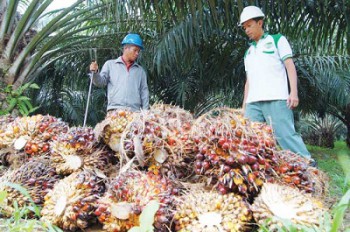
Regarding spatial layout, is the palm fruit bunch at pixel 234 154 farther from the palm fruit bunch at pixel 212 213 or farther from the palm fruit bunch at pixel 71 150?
the palm fruit bunch at pixel 71 150

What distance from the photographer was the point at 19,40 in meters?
4.03

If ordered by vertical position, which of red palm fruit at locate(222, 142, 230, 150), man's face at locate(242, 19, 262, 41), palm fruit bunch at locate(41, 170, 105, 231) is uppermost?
man's face at locate(242, 19, 262, 41)

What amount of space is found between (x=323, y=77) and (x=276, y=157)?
4.92 metres

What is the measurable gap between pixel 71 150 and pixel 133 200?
52 cm

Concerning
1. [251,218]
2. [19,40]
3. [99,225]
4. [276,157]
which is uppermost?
[19,40]

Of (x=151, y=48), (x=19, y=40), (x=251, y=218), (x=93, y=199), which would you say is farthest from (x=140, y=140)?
(x=151, y=48)

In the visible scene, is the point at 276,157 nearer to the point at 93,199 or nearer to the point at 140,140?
the point at 140,140

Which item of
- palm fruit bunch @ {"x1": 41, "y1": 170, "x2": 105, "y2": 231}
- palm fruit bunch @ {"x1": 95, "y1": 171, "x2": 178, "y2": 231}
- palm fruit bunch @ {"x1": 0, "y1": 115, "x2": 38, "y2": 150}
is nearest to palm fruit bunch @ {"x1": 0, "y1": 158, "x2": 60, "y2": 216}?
palm fruit bunch @ {"x1": 41, "y1": 170, "x2": 105, "y2": 231}

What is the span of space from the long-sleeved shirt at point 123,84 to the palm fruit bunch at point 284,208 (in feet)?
6.25

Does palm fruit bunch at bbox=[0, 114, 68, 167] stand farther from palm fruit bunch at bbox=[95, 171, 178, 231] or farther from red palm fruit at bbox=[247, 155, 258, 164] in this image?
red palm fruit at bbox=[247, 155, 258, 164]

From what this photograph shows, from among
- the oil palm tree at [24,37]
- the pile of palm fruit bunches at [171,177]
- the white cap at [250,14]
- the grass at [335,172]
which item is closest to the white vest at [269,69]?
the white cap at [250,14]

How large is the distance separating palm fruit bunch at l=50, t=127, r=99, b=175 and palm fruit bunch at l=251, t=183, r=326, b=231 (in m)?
0.86

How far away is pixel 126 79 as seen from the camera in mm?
3143

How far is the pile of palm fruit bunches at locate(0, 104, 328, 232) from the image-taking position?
1.30 m
